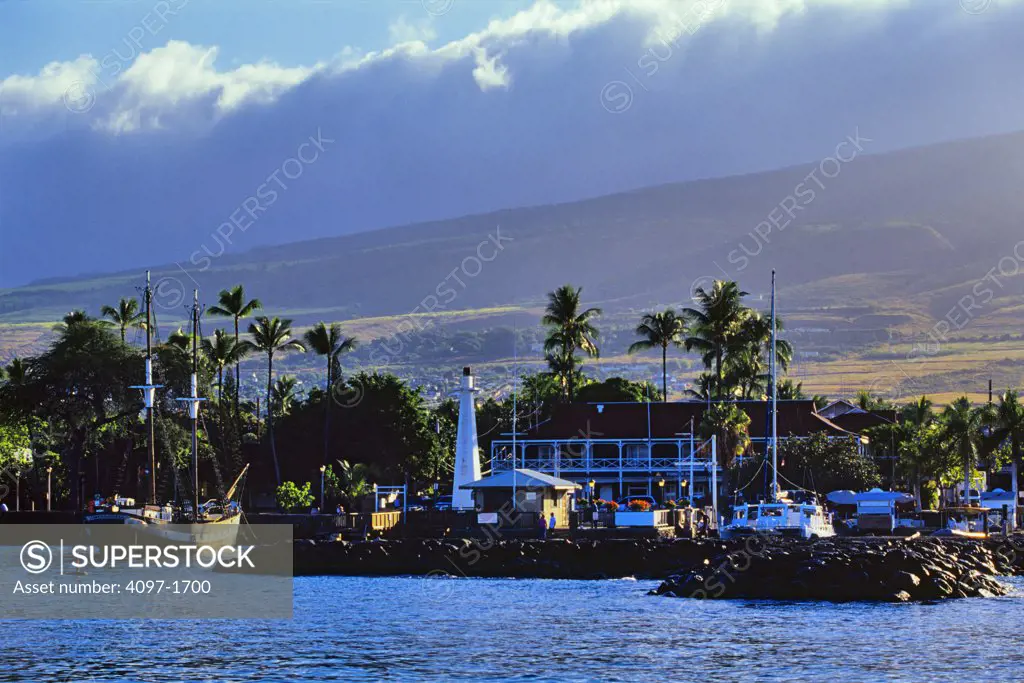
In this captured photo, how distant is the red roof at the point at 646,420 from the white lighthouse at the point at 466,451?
1813cm

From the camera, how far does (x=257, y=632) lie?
144ft

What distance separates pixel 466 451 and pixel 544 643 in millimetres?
37002

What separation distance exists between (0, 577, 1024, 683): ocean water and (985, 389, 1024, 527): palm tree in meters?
33.8

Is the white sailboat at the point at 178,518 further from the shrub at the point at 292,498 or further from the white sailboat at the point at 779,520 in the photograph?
the white sailboat at the point at 779,520

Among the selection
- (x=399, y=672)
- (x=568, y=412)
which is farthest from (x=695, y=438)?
(x=399, y=672)

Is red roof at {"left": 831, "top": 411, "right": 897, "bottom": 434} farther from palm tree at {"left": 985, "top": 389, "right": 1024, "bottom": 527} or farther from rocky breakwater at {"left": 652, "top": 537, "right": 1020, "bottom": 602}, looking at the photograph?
rocky breakwater at {"left": 652, "top": 537, "right": 1020, "bottom": 602}

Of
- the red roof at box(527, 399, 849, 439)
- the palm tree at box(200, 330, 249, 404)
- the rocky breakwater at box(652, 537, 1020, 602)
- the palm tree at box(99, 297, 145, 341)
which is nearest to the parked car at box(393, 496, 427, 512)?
the red roof at box(527, 399, 849, 439)

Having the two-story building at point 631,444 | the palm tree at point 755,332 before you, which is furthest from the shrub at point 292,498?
the palm tree at point 755,332

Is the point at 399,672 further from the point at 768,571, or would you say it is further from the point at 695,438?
the point at 695,438

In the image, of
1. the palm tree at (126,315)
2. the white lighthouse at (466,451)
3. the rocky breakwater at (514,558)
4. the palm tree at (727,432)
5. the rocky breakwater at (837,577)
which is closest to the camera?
the rocky breakwater at (837,577)

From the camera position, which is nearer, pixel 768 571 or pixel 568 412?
pixel 768 571

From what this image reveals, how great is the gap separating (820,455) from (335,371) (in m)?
35.7

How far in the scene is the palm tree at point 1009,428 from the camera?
86.4 meters

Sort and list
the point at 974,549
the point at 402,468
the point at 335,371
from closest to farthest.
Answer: the point at 974,549 < the point at 402,468 < the point at 335,371
